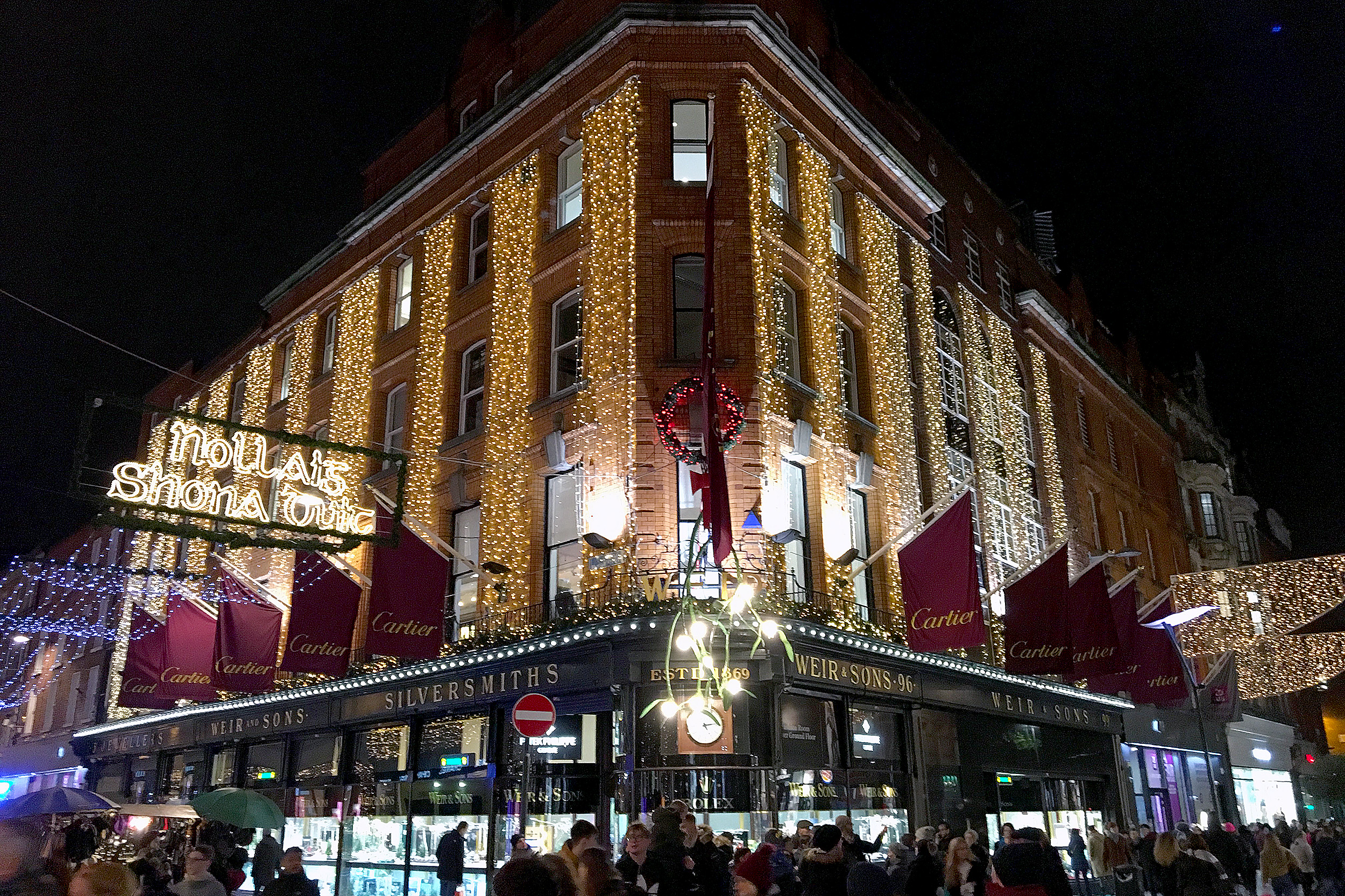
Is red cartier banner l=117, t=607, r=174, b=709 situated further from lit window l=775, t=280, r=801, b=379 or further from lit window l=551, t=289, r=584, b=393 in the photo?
lit window l=775, t=280, r=801, b=379

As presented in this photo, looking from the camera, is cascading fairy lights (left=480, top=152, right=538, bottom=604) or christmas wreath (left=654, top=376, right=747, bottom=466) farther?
cascading fairy lights (left=480, top=152, right=538, bottom=604)

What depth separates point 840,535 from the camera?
20.3 meters

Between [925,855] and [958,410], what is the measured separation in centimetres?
1922

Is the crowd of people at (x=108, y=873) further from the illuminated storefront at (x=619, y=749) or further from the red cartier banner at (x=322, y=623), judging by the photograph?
the illuminated storefront at (x=619, y=749)

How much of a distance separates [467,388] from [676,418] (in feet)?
23.5

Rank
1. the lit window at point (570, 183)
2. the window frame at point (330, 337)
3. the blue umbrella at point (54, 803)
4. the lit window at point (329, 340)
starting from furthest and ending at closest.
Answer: the lit window at point (329, 340), the window frame at point (330, 337), the lit window at point (570, 183), the blue umbrella at point (54, 803)

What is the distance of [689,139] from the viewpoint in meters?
21.6

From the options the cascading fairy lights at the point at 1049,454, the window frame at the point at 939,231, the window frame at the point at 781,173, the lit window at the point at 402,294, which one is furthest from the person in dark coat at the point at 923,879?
the cascading fairy lights at the point at 1049,454

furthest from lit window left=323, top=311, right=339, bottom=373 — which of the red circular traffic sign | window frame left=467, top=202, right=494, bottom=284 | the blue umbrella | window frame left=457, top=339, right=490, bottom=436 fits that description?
the red circular traffic sign

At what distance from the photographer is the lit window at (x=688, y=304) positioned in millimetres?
20031

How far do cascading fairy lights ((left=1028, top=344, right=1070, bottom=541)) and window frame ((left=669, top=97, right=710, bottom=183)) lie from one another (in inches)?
607

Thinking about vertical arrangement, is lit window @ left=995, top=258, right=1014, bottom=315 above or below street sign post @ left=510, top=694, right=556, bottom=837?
above

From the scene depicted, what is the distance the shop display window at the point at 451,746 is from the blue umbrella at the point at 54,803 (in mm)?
5698

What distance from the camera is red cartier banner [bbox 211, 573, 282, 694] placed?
825 inches
